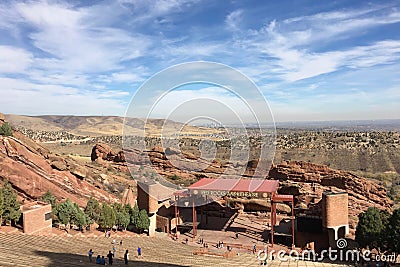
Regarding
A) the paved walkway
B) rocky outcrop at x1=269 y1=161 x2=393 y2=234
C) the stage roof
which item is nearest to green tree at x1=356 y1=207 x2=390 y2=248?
the paved walkway

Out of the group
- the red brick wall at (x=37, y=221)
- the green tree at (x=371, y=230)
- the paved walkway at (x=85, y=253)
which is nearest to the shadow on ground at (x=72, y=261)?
the paved walkway at (x=85, y=253)

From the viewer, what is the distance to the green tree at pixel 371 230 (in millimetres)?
25739

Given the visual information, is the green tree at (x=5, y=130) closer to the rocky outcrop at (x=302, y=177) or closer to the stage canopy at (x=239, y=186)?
the stage canopy at (x=239, y=186)

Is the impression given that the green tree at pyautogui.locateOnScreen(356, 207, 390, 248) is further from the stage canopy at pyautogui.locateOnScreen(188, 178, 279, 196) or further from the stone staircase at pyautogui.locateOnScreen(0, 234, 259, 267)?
the stone staircase at pyautogui.locateOnScreen(0, 234, 259, 267)

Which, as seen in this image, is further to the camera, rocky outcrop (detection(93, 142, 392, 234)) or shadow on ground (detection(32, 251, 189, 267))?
rocky outcrop (detection(93, 142, 392, 234))

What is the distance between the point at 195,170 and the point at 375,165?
33.7 meters

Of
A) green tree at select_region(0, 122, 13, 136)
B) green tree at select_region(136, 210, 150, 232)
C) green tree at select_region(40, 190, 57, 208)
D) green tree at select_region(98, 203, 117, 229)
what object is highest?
green tree at select_region(0, 122, 13, 136)

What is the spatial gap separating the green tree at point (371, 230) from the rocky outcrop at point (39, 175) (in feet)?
79.7

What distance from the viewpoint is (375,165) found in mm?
66688

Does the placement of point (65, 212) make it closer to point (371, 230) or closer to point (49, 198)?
point (49, 198)

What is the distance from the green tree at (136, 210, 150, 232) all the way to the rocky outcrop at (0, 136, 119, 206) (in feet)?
21.1

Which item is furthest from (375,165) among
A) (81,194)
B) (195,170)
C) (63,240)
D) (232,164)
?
(63,240)

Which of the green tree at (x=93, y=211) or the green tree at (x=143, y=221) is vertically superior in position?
the green tree at (x=93, y=211)

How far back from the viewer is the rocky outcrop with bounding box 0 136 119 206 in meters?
32.3
